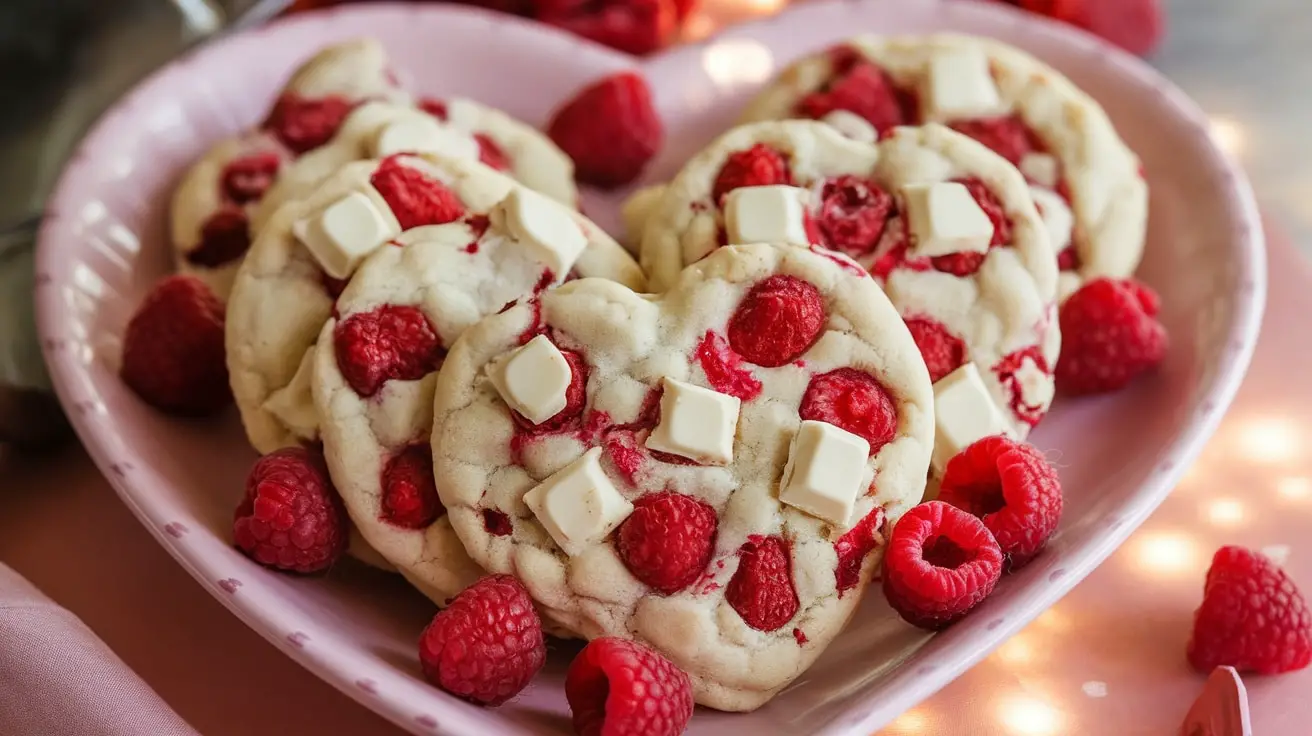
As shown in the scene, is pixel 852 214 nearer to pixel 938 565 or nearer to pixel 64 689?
pixel 938 565

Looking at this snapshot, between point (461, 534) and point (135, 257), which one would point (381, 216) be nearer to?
point (461, 534)

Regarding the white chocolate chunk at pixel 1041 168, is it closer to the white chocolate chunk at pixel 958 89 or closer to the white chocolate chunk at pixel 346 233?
the white chocolate chunk at pixel 958 89

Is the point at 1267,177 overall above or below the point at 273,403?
below

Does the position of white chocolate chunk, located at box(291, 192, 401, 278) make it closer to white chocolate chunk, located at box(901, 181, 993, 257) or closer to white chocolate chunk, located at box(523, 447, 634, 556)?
white chocolate chunk, located at box(523, 447, 634, 556)

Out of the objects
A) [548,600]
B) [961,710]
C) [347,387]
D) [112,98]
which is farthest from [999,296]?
[112,98]

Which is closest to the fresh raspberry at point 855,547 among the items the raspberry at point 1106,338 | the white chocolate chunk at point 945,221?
the white chocolate chunk at point 945,221

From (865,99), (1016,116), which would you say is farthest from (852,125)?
(1016,116)

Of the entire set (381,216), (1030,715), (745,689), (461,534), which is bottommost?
(1030,715)
